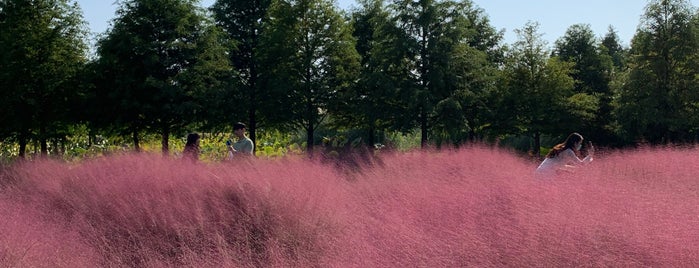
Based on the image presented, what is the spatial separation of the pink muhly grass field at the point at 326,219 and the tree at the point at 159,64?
8.24m

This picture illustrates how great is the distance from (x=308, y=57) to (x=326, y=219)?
1382 cm

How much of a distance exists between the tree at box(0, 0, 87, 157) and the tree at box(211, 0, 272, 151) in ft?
15.4

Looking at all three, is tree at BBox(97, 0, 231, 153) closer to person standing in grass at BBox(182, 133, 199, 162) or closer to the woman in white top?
person standing in grass at BBox(182, 133, 199, 162)

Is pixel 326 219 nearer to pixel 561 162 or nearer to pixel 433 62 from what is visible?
pixel 561 162

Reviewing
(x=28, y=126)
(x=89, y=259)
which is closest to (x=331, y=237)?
(x=89, y=259)

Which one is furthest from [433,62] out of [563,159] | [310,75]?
[563,159]

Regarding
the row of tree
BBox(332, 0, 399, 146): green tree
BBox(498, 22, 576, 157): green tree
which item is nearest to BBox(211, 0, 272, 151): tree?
the row of tree

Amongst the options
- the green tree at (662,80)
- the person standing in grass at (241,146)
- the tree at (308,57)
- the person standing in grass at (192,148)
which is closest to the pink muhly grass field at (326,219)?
the person standing in grass at (192,148)

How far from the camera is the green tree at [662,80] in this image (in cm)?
2095

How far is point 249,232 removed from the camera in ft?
20.9

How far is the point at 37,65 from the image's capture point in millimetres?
16000

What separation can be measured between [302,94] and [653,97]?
1176cm

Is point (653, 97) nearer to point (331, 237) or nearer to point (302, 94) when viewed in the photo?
point (302, 94)

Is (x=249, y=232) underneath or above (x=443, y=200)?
underneath
